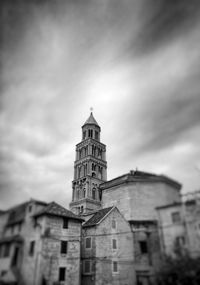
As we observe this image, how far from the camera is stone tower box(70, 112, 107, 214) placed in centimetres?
5028

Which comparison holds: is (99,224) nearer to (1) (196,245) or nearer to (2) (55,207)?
(2) (55,207)

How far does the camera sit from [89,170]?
5356cm

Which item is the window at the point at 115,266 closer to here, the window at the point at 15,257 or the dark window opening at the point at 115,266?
the dark window opening at the point at 115,266

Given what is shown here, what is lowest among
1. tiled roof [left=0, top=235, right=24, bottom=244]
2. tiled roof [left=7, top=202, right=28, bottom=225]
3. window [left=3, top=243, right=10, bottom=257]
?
window [left=3, top=243, right=10, bottom=257]

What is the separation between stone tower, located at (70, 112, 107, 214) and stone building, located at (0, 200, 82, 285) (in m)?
22.1

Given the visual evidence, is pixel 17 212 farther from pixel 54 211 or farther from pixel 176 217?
pixel 176 217

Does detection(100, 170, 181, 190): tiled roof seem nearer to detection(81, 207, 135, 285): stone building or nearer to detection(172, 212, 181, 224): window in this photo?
detection(172, 212, 181, 224): window

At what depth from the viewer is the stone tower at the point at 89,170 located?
5028cm

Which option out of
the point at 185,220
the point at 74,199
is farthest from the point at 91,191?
the point at 185,220

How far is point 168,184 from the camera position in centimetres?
2311

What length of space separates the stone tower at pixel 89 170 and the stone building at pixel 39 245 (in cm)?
2210

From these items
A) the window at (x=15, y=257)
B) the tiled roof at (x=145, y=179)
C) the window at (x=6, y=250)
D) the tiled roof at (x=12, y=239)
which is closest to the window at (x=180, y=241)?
the tiled roof at (x=145, y=179)

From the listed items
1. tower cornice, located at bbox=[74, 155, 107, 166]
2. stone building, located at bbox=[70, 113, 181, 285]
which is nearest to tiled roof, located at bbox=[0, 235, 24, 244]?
stone building, located at bbox=[70, 113, 181, 285]

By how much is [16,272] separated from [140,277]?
12.4 meters
